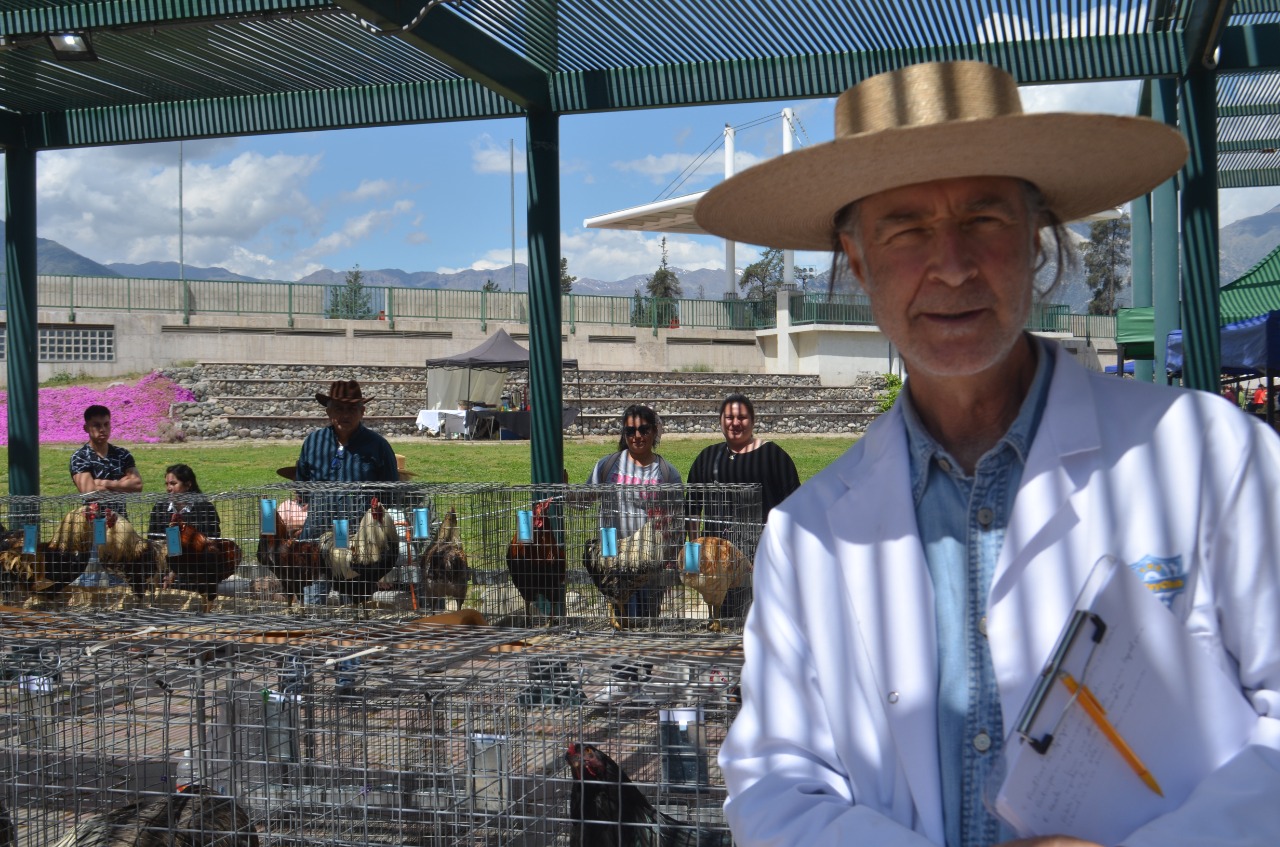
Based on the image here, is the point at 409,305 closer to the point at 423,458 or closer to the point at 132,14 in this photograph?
the point at 423,458

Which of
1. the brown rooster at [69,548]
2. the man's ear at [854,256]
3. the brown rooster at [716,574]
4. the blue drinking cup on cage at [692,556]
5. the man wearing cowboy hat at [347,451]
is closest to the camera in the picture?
the man's ear at [854,256]

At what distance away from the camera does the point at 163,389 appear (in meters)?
30.4

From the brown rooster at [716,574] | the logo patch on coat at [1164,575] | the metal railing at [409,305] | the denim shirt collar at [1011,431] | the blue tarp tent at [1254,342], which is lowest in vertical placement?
the brown rooster at [716,574]

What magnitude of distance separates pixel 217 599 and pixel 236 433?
2110cm

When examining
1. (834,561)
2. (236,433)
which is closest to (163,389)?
(236,433)

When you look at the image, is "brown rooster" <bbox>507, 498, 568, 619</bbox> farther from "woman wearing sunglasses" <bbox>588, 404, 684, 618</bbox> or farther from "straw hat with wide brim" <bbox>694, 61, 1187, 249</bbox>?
"straw hat with wide brim" <bbox>694, 61, 1187, 249</bbox>

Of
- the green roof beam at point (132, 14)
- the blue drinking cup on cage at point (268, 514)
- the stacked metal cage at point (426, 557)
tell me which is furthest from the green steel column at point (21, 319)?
the blue drinking cup on cage at point (268, 514)

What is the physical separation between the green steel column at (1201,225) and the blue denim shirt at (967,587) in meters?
5.63

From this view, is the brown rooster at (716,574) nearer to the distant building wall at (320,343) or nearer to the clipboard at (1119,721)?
the clipboard at (1119,721)

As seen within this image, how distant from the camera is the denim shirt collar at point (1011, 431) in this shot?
1756 mm

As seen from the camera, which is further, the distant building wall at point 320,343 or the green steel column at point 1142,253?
the distant building wall at point 320,343

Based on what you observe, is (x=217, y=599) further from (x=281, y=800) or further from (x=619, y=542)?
(x=281, y=800)

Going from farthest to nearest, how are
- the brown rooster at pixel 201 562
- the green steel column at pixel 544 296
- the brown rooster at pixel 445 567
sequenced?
1. the green steel column at pixel 544 296
2. the brown rooster at pixel 201 562
3. the brown rooster at pixel 445 567

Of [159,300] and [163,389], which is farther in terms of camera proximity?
[159,300]
